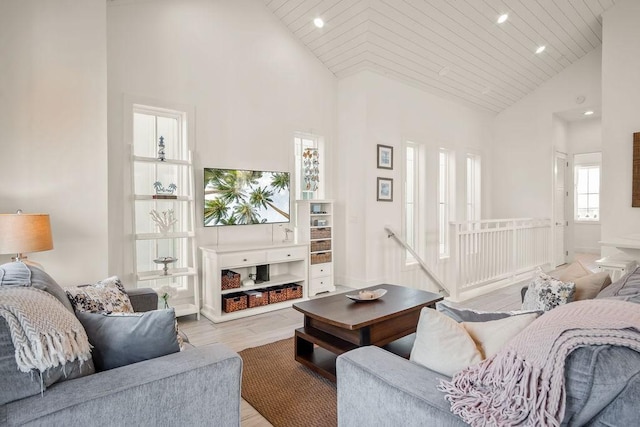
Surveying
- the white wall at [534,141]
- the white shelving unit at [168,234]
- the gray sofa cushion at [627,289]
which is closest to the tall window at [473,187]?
the white wall at [534,141]

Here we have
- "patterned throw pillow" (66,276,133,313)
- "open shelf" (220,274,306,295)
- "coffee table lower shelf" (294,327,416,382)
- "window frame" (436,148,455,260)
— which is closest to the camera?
"patterned throw pillow" (66,276,133,313)

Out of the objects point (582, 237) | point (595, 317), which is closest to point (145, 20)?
point (595, 317)

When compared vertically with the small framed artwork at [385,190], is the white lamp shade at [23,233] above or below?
below

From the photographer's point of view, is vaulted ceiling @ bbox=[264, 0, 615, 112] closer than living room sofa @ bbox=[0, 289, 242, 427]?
No

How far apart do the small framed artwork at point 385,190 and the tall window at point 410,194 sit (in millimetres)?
523

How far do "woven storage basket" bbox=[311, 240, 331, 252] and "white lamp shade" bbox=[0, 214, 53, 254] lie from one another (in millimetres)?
2887

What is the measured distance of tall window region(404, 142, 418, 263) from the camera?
5.85 m

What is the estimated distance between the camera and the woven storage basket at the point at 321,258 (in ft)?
15.6

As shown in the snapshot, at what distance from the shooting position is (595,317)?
99 centimetres

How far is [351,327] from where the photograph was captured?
7.52ft

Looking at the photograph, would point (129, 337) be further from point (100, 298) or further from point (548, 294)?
point (548, 294)

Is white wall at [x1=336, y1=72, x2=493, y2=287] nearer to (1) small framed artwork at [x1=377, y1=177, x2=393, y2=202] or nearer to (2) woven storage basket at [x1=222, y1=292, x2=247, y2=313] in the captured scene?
(1) small framed artwork at [x1=377, y1=177, x2=393, y2=202]

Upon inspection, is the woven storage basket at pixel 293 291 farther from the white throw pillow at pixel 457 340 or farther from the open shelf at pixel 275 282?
the white throw pillow at pixel 457 340

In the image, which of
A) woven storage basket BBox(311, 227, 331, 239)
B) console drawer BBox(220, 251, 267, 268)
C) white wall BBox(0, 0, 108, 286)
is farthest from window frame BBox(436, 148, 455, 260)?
white wall BBox(0, 0, 108, 286)
